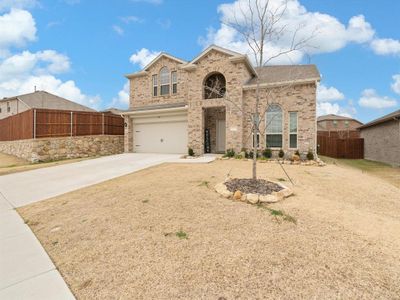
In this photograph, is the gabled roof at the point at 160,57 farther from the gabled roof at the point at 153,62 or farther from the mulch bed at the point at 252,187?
the mulch bed at the point at 252,187

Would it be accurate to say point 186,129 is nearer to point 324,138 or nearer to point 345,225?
point 345,225

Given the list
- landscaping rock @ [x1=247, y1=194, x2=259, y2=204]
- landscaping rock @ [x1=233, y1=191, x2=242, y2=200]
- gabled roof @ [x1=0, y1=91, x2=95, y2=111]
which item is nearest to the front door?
landscaping rock @ [x1=233, y1=191, x2=242, y2=200]

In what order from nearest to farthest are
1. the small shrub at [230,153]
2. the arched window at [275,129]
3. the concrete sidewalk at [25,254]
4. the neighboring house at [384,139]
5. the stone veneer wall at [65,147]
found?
the concrete sidewalk at [25,254]
the arched window at [275,129]
the small shrub at [230,153]
the stone veneer wall at [65,147]
the neighboring house at [384,139]

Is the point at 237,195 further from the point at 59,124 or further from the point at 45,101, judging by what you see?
the point at 45,101

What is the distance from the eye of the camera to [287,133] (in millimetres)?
12883

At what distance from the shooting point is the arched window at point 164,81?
59.8 ft

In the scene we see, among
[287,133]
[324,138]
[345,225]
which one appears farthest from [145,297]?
[324,138]

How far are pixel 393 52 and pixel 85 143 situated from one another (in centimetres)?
2391

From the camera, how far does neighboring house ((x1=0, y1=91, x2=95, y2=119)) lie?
29.6 metres

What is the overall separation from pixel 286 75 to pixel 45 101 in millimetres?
32677

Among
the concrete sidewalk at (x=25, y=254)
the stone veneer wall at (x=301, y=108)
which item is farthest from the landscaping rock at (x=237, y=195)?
the stone veneer wall at (x=301, y=108)

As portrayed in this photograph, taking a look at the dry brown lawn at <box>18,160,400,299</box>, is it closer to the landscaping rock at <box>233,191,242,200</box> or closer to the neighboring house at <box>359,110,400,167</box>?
the landscaping rock at <box>233,191,242,200</box>

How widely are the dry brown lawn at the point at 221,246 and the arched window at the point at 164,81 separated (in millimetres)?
13832

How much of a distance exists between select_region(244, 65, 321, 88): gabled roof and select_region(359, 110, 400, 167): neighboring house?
7110mm
